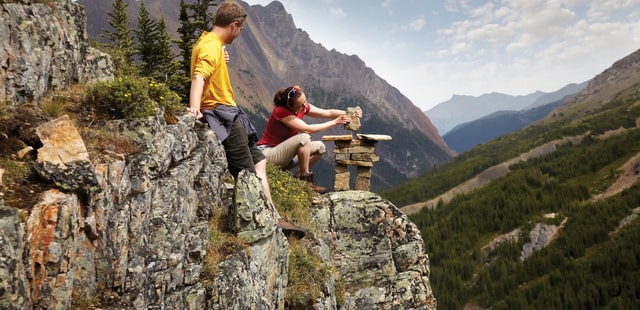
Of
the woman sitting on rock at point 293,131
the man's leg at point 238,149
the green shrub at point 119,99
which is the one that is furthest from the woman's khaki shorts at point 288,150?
the green shrub at point 119,99

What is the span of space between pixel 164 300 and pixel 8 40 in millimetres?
4996

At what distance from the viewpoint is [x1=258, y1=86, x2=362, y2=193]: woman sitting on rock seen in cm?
1166

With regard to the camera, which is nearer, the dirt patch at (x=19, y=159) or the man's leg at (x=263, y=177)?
the dirt patch at (x=19, y=159)

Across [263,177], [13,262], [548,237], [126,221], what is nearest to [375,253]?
[263,177]

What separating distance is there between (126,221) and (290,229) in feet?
16.9

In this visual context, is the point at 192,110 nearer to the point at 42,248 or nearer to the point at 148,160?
the point at 148,160

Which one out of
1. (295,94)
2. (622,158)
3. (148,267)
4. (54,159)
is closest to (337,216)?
(295,94)

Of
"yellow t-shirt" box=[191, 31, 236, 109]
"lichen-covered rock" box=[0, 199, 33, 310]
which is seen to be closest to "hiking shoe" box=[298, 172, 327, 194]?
"yellow t-shirt" box=[191, 31, 236, 109]

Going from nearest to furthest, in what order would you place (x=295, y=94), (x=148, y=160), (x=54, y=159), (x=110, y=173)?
1. (x=54, y=159)
2. (x=110, y=173)
3. (x=148, y=160)
4. (x=295, y=94)

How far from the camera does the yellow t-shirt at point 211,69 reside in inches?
335

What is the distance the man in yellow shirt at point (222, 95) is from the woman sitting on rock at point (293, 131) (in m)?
1.95

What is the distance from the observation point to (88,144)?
6.46 meters

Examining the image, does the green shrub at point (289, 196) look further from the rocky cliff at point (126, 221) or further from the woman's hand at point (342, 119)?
the woman's hand at point (342, 119)

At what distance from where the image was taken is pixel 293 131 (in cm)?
1266
